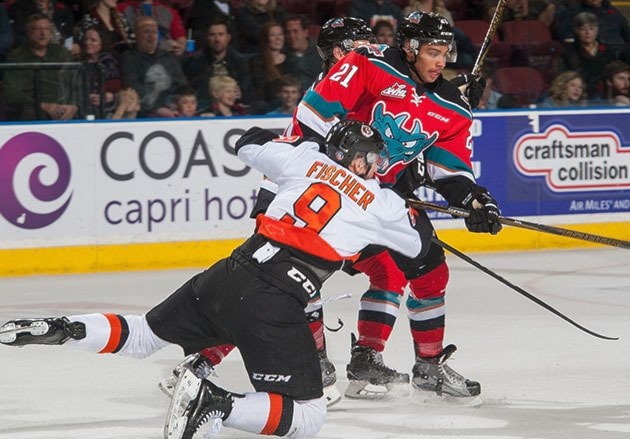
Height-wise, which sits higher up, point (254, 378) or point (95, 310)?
point (254, 378)

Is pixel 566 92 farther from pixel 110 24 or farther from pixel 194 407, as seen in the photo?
pixel 194 407

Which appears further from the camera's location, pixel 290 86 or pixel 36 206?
pixel 290 86

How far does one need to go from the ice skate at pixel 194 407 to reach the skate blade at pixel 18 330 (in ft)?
1.51

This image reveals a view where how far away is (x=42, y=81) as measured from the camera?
25.2 feet

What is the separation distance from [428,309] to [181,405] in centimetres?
143

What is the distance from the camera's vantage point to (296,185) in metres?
3.95

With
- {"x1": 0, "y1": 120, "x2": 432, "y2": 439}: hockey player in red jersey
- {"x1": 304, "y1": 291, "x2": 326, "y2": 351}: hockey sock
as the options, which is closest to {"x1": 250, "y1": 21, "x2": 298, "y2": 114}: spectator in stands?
{"x1": 304, "y1": 291, "x2": 326, "y2": 351}: hockey sock

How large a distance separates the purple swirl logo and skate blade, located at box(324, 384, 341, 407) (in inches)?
127

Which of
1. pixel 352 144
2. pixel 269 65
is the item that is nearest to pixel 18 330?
pixel 352 144

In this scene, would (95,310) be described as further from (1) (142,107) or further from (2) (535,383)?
(2) (535,383)

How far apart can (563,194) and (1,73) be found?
3.49m

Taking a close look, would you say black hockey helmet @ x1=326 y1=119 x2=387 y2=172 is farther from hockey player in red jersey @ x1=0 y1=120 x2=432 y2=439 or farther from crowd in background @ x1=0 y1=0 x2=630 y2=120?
crowd in background @ x1=0 y1=0 x2=630 y2=120

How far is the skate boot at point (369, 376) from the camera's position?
191 inches

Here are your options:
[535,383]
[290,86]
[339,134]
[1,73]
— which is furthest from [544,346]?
[1,73]
